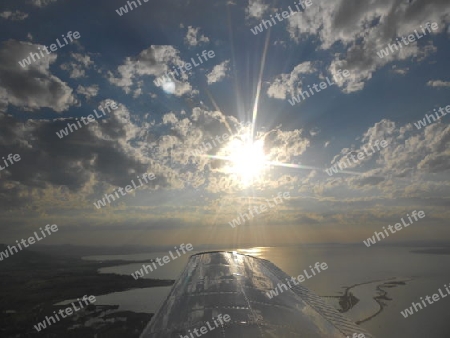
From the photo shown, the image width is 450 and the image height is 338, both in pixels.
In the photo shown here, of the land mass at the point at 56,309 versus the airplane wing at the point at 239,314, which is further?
the land mass at the point at 56,309

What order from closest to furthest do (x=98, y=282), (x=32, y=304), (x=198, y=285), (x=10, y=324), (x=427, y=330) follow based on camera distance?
(x=198, y=285), (x=10, y=324), (x=427, y=330), (x=32, y=304), (x=98, y=282)

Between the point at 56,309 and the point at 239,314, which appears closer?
the point at 239,314

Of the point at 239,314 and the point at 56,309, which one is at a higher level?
the point at 56,309

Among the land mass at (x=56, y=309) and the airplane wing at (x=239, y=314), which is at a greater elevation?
the land mass at (x=56, y=309)

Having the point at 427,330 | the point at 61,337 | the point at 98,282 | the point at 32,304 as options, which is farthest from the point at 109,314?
the point at 427,330

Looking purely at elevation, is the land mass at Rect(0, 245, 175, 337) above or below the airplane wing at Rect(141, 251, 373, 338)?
above

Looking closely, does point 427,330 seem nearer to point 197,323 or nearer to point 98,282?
point 197,323

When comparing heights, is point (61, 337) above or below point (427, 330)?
above

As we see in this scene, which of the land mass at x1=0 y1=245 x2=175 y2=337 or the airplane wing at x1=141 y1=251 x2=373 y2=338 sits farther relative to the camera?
the land mass at x1=0 y1=245 x2=175 y2=337
